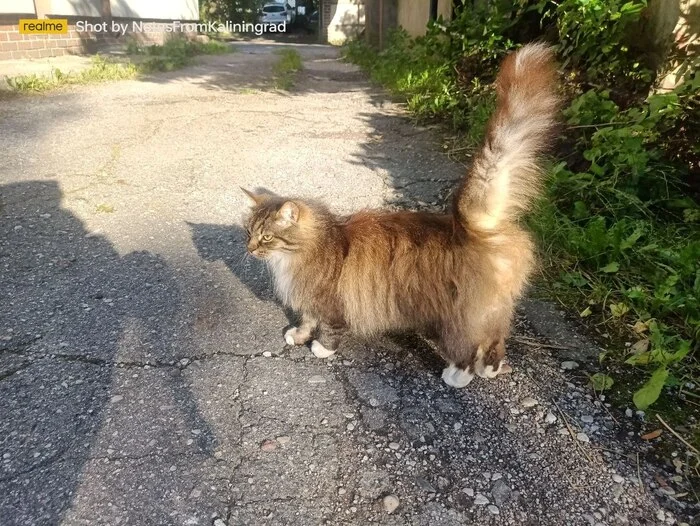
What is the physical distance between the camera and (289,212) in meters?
2.50

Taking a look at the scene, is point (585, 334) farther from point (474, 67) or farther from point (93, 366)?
point (474, 67)

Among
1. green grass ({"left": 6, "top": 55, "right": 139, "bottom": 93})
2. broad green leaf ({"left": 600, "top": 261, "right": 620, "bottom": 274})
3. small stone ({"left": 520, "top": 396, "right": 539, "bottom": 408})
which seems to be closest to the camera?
small stone ({"left": 520, "top": 396, "right": 539, "bottom": 408})

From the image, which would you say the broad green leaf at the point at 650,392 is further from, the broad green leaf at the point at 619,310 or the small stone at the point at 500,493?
the small stone at the point at 500,493

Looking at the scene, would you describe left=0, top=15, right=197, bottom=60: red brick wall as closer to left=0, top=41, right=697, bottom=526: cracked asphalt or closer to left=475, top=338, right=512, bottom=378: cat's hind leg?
left=0, top=41, right=697, bottom=526: cracked asphalt

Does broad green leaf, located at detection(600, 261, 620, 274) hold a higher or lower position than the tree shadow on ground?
higher

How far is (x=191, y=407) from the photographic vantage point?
7.62 ft

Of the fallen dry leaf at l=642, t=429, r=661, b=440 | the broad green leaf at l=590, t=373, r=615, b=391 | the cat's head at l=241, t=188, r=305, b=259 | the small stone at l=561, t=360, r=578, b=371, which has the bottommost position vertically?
the fallen dry leaf at l=642, t=429, r=661, b=440

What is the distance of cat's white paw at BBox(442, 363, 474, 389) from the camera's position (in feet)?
8.06

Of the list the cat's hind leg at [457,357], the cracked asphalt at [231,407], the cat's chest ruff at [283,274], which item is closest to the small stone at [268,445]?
the cracked asphalt at [231,407]

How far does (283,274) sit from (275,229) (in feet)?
0.83

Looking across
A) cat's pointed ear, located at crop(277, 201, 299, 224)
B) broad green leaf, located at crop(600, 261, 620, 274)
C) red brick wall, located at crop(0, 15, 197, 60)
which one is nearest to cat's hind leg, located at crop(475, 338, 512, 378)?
broad green leaf, located at crop(600, 261, 620, 274)

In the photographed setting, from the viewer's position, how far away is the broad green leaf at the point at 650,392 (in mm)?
2246

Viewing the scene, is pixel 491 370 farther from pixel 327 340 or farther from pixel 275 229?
pixel 275 229

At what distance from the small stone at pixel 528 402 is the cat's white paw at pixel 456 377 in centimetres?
26
